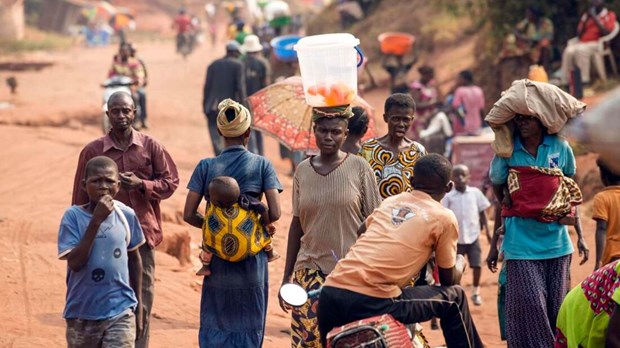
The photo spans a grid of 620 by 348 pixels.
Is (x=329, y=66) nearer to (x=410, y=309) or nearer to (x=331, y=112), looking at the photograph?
(x=331, y=112)

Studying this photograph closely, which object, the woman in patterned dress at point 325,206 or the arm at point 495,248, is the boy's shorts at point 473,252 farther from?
the woman in patterned dress at point 325,206

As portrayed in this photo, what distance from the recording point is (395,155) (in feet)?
21.8

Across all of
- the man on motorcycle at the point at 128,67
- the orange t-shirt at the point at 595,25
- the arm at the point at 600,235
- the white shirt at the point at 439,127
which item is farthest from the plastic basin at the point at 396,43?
the arm at the point at 600,235

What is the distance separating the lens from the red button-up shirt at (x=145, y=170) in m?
6.52

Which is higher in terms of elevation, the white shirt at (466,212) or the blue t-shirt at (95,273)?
the blue t-shirt at (95,273)

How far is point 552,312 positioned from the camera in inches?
249

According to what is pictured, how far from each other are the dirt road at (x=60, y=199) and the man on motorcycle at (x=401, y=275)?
3.08 metres

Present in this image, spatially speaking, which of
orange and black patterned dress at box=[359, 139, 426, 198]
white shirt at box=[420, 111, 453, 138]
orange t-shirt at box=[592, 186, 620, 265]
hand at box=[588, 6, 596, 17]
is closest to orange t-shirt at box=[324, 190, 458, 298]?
orange and black patterned dress at box=[359, 139, 426, 198]

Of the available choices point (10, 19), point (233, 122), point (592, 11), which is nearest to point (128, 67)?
point (592, 11)

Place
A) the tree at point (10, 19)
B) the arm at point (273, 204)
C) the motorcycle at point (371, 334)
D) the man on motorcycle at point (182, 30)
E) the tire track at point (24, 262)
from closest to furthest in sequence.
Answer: the motorcycle at point (371, 334) → the arm at point (273, 204) → the tire track at point (24, 262) → the man on motorcycle at point (182, 30) → the tree at point (10, 19)

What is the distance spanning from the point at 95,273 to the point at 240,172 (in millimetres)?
1080

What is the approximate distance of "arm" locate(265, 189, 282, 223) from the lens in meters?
6.13

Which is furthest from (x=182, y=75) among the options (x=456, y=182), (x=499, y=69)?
(x=456, y=182)

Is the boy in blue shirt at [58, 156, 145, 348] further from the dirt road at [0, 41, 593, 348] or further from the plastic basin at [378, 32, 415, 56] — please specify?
the plastic basin at [378, 32, 415, 56]
